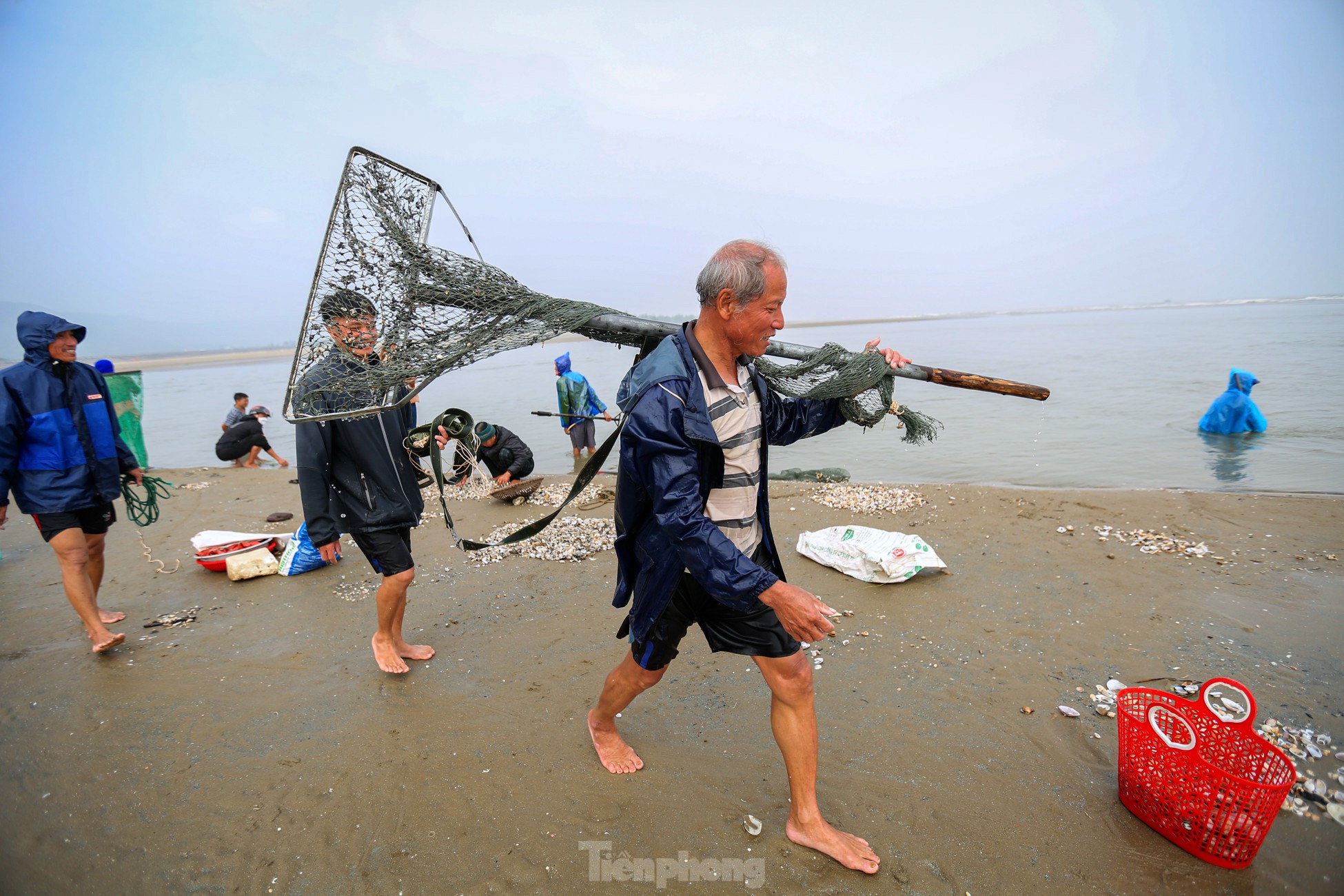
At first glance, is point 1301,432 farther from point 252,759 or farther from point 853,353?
point 252,759

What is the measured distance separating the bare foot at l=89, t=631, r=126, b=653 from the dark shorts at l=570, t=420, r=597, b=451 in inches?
284

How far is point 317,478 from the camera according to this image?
3428mm

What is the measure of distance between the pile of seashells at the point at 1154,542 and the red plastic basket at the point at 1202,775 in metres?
3.15

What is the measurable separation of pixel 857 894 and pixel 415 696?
2.56m

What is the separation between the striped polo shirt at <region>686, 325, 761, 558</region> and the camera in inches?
89.7

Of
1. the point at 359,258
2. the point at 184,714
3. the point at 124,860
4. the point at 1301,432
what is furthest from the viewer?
the point at 1301,432

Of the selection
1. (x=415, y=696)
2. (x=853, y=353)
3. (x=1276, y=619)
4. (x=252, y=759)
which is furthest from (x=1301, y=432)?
(x=252, y=759)

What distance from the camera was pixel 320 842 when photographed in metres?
2.51

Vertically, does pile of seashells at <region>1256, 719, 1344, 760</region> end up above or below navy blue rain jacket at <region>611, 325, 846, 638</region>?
below

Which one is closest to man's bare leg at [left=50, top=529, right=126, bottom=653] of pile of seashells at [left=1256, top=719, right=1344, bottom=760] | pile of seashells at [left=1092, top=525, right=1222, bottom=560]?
pile of seashells at [left=1256, top=719, right=1344, bottom=760]

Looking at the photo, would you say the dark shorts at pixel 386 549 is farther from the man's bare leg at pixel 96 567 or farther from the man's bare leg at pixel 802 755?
the man's bare leg at pixel 802 755

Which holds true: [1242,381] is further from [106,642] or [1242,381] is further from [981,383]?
[106,642]

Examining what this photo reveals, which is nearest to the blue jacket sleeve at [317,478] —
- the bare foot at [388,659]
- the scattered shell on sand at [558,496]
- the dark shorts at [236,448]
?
the bare foot at [388,659]

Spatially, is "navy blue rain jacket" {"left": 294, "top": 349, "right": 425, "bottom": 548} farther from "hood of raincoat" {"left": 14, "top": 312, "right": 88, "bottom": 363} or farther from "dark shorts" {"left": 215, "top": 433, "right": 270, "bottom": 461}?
"dark shorts" {"left": 215, "top": 433, "right": 270, "bottom": 461}
